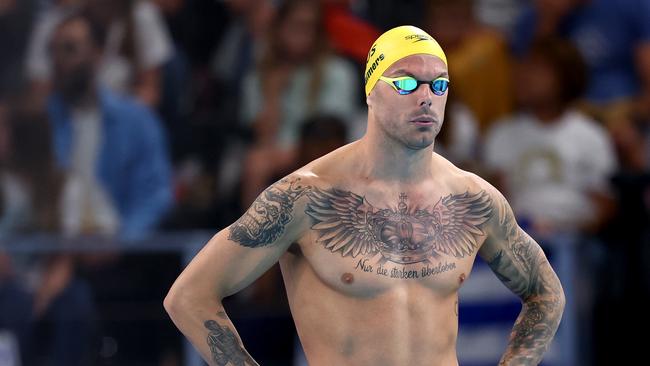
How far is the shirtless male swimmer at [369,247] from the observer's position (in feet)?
16.8

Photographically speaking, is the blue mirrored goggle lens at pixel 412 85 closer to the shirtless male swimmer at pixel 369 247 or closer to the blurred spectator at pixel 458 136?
the shirtless male swimmer at pixel 369 247

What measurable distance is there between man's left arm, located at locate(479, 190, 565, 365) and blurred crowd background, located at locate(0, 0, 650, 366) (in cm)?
301

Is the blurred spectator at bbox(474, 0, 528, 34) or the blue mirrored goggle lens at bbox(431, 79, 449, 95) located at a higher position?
the blue mirrored goggle lens at bbox(431, 79, 449, 95)

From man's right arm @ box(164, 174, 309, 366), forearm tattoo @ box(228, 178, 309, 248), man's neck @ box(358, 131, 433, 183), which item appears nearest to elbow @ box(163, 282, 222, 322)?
man's right arm @ box(164, 174, 309, 366)

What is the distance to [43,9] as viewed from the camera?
941cm

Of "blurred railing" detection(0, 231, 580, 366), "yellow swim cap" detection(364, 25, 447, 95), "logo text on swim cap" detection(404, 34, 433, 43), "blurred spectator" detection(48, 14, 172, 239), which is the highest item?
"logo text on swim cap" detection(404, 34, 433, 43)

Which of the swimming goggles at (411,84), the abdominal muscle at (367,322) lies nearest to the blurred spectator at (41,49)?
the abdominal muscle at (367,322)

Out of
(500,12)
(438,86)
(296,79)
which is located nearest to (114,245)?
(296,79)

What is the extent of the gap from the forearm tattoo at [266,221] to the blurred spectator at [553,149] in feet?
13.7

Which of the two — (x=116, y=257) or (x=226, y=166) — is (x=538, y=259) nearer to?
(x=116, y=257)

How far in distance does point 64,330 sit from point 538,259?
11.6 ft

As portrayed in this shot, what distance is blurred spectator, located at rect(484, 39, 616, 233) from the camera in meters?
9.20

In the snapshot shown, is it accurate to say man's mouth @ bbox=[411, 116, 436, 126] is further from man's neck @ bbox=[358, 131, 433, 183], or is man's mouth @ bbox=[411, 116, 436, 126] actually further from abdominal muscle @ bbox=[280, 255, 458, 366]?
abdominal muscle @ bbox=[280, 255, 458, 366]

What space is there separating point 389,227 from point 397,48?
69 cm
